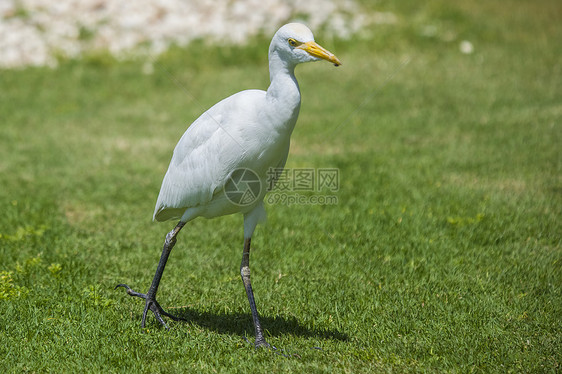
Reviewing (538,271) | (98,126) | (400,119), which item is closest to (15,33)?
(98,126)

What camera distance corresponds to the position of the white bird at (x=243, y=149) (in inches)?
137

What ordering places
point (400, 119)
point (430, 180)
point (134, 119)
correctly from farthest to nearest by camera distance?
point (134, 119) → point (400, 119) → point (430, 180)

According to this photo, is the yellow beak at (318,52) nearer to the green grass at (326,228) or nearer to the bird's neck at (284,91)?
the bird's neck at (284,91)

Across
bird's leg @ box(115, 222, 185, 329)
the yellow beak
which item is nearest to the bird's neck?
the yellow beak

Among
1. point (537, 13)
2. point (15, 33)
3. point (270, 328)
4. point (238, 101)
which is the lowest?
point (270, 328)

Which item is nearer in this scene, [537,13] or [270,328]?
[270,328]

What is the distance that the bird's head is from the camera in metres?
3.37

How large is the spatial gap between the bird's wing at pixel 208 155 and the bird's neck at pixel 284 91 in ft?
0.50

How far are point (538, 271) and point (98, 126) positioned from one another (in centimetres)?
760

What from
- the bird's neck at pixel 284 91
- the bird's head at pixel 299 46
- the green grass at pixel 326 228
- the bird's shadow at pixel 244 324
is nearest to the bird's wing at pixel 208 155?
the bird's neck at pixel 284 91

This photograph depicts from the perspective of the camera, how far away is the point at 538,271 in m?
4.76

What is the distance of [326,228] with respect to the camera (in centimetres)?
594

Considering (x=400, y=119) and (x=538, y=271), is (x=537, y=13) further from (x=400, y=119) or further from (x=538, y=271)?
(x=538, y=271)

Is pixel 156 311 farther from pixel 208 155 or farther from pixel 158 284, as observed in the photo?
pixel 208 155
